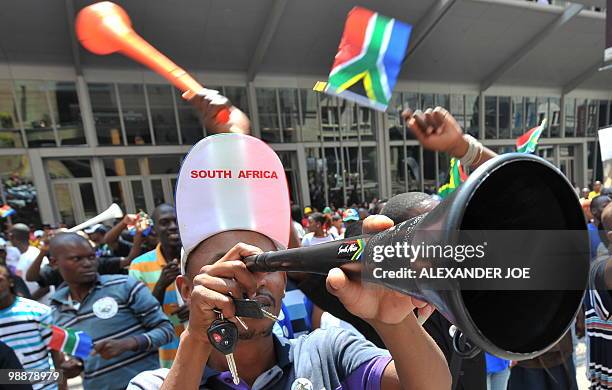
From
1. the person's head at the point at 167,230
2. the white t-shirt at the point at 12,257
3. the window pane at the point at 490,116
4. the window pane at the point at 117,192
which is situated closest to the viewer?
the person's head at the point at 167,230

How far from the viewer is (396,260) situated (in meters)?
0.56

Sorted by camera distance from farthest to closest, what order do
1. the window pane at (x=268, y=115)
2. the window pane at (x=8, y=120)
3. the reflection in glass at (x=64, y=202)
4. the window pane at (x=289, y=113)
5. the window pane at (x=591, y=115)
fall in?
the window pane at (x=591, y=115) → the window pane at (x=289, y=113) → the window pane at (x=268, y=115) → the reflection in glass at (x=64, y=202) → the window pane at (x=8, y=120)

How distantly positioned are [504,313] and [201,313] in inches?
25.9

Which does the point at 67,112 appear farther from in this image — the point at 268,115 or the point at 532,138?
the point at 532,138

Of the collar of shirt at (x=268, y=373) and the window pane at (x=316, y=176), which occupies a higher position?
the collar of shirt at (x=268, y=373)

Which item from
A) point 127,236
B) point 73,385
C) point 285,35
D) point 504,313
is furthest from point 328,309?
point 285,35

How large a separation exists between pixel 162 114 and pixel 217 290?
12.3 metres

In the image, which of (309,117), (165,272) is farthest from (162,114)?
(165,272)

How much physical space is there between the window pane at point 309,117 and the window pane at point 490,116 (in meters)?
8.30

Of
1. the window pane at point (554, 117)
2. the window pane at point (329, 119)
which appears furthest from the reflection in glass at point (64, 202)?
the window pane at point (554, 117)

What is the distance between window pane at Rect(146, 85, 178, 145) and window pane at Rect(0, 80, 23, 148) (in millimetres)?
3774

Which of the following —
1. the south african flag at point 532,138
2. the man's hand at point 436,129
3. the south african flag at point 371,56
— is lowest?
the south african flag at point 532,138

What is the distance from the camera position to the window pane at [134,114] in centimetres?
1118

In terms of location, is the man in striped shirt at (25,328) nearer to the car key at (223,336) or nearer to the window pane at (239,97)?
the car key at (223,336)
